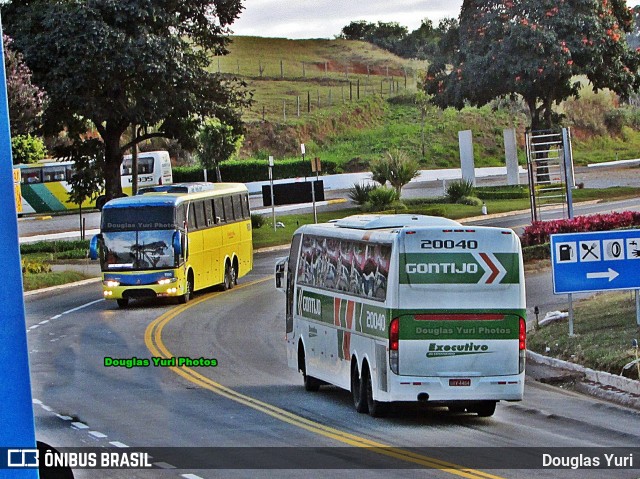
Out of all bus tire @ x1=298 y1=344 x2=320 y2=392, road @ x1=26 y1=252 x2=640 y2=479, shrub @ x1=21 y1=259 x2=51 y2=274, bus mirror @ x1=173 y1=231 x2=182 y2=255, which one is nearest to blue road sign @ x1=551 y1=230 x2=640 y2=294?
road @ x1=26 y1=252 x2=640 y2=479

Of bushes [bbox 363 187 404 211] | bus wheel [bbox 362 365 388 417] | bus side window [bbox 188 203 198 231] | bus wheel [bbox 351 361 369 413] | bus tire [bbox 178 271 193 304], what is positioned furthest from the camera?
bushes [bbox 363 187 404 211]

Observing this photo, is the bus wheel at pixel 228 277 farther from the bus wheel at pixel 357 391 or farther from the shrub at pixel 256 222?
the bus wheel at pixel 357 391

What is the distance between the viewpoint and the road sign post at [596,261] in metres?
23.9

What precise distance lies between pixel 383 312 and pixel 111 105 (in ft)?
122

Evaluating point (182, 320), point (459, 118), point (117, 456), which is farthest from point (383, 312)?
point (459, 118)

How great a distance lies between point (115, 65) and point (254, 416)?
35265 millimetres

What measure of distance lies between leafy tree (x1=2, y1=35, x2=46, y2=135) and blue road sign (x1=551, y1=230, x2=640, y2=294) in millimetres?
25063

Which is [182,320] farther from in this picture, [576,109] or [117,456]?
[576,109]

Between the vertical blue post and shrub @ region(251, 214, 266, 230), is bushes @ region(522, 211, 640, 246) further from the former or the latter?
the vertical blue post

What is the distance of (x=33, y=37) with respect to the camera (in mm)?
52750

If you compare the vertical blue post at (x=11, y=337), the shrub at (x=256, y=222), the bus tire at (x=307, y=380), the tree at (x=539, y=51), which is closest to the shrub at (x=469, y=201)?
the shrub at (x=256, y=222)

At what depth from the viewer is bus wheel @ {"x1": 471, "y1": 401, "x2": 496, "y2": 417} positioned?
59.8 feet

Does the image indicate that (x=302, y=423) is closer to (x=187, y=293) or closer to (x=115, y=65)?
(x=187, y=293)

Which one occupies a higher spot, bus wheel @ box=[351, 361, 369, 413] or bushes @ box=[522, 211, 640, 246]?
bushes @ box=[522, 211, 640, 246]
